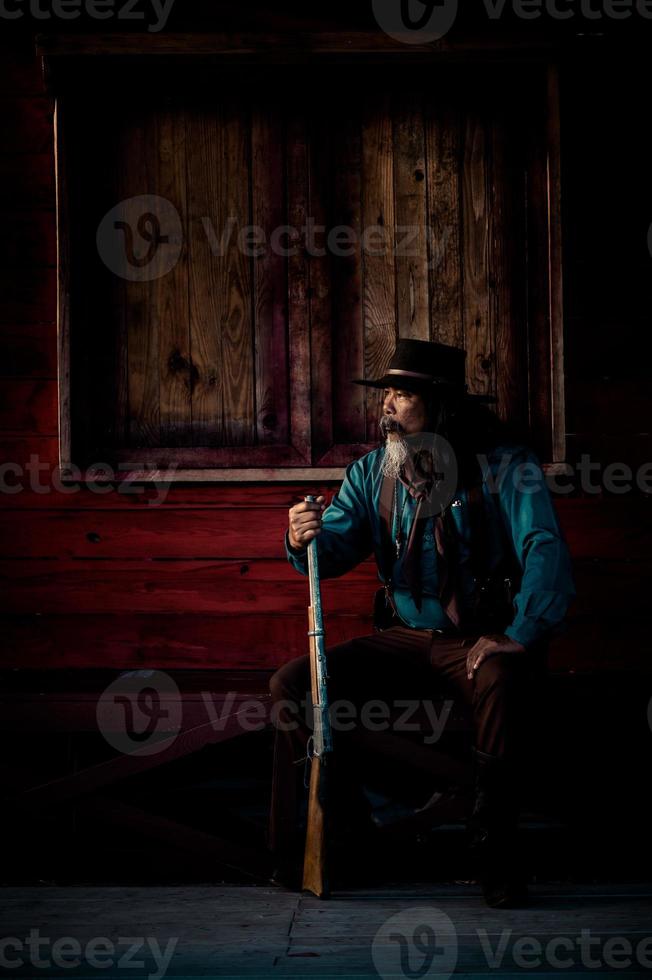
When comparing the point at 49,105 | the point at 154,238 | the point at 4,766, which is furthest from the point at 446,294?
the point at 4,766

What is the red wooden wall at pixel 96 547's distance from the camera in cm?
434

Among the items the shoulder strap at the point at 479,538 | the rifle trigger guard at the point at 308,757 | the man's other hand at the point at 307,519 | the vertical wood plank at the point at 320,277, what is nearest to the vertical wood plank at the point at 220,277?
the vertical wood plank at the point at 320,277

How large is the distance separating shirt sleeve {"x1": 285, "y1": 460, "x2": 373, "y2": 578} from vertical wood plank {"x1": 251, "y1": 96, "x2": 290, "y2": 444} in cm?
62

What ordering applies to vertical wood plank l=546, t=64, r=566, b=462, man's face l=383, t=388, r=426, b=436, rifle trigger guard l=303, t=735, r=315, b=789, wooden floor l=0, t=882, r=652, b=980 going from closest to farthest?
wooden floor l=0, t=882, r=652, b=980
rifle trigger guard l=303, t=735, r=315, b=789
man's face l=383, t=388, r=426, b=436
vertical wood plank l=546, t=64, r=566, b=462

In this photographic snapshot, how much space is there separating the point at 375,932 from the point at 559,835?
1466 millimetres

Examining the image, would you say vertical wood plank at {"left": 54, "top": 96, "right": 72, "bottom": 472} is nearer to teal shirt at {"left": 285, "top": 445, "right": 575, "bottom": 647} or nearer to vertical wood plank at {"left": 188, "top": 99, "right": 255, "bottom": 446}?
vertical wood plank at {"left": 188, "top": 99, "right": 255, "bottom": 446}

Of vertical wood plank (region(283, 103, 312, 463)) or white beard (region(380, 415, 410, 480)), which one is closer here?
white beard (region(380, 415, 410, 480))

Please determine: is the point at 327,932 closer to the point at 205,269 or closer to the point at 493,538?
the point at 493,538

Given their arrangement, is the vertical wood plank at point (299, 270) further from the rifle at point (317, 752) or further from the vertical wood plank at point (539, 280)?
the vertical wood plank at point (539, 280)

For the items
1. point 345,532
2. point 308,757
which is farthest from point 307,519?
point 308,757

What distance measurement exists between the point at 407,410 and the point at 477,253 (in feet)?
3.38

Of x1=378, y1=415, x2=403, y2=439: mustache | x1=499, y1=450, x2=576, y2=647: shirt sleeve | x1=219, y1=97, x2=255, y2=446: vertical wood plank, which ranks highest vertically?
x1=219, y1=97, x2=255, y2=446: vertical wood plank

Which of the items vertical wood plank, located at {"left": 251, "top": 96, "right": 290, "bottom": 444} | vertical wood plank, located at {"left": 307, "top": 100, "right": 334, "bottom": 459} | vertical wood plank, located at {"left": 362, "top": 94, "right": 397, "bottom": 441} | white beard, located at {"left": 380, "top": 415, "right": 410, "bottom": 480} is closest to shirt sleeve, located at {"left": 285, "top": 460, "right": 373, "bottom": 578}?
white beard, located at {"left": 380, "top": 415, "right": 410, "bottom": 480}

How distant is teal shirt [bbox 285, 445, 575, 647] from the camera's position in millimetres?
3385
